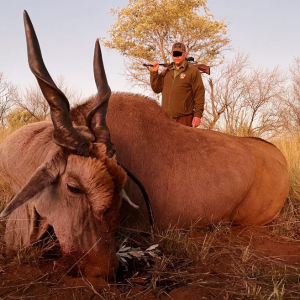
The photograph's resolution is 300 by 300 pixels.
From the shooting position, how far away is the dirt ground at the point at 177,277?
2182 mm

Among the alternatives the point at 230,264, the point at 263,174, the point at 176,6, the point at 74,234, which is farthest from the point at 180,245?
the point at 176,6

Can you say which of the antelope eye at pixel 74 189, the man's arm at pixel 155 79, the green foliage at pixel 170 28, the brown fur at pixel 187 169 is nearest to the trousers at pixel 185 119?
the man's arm at pixel 155 79

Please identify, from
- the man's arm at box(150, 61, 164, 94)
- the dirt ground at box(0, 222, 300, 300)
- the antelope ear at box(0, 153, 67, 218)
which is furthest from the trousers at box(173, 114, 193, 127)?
the antelope ear at box(0, 153, 67, 218)

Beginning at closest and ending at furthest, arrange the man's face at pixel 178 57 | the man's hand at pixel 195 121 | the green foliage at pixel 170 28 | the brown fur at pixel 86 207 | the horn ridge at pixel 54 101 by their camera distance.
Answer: the brown fur at pixel 86 207 < the horn ridge at pixel 54 101 < the man's hand at pixel 195 121 < the man's face at pixel 178 57 < the green foliage at pixel 170 28

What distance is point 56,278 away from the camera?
7.79 feet

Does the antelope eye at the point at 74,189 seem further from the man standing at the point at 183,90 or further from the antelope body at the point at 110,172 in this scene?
the man standing at the point at 183,90

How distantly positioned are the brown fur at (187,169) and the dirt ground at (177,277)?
44 cm

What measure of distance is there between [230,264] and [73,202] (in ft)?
4.40

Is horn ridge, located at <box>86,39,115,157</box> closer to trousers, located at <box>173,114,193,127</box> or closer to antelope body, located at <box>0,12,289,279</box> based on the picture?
antelope body, located at <box>0,12,289,279</box>

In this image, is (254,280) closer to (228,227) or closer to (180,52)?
(228,227)

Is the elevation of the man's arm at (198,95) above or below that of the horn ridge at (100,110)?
above

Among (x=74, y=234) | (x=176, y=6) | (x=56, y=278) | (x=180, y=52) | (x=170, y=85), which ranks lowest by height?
(x=56, y=278)

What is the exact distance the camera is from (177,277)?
8.20ft

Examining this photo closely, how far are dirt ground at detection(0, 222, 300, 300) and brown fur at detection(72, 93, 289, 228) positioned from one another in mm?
442
